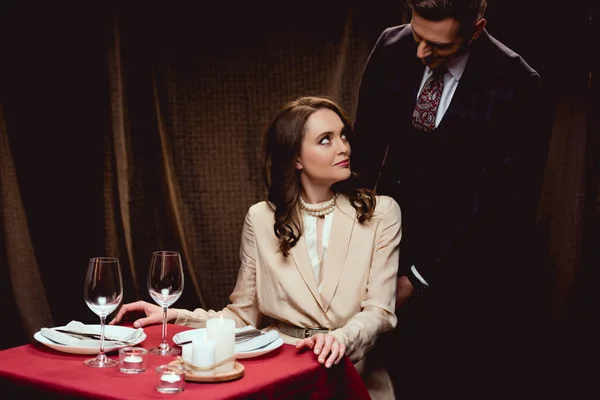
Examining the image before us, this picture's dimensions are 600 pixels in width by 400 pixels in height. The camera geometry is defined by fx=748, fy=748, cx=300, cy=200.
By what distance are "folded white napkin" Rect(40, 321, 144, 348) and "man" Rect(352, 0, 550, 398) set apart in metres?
0.98

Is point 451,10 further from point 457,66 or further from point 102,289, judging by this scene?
point 102,289

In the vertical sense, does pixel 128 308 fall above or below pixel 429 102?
below

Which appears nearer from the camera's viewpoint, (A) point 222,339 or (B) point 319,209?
(A) point 222,339

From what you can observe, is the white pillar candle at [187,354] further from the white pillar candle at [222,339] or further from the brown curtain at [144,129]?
the brown curtain at [144,129]

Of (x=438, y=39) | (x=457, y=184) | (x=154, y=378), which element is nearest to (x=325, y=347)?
(x=154, y=378)

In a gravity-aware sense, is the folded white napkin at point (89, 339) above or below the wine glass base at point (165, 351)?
above

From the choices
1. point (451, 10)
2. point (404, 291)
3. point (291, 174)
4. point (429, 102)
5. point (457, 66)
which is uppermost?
point (451, 10)

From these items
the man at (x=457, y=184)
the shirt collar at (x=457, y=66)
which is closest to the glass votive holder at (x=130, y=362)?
the man at (x=457, y=184)

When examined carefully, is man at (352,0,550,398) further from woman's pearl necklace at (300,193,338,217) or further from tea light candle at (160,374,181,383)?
tea light candle at (160,374,181,383)

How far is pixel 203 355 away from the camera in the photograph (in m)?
1.64

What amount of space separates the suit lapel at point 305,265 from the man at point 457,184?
0.37m

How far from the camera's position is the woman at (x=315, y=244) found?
2.42 meters

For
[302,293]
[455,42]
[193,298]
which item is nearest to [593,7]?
[455,42]

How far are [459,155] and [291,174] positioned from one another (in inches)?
23.7
